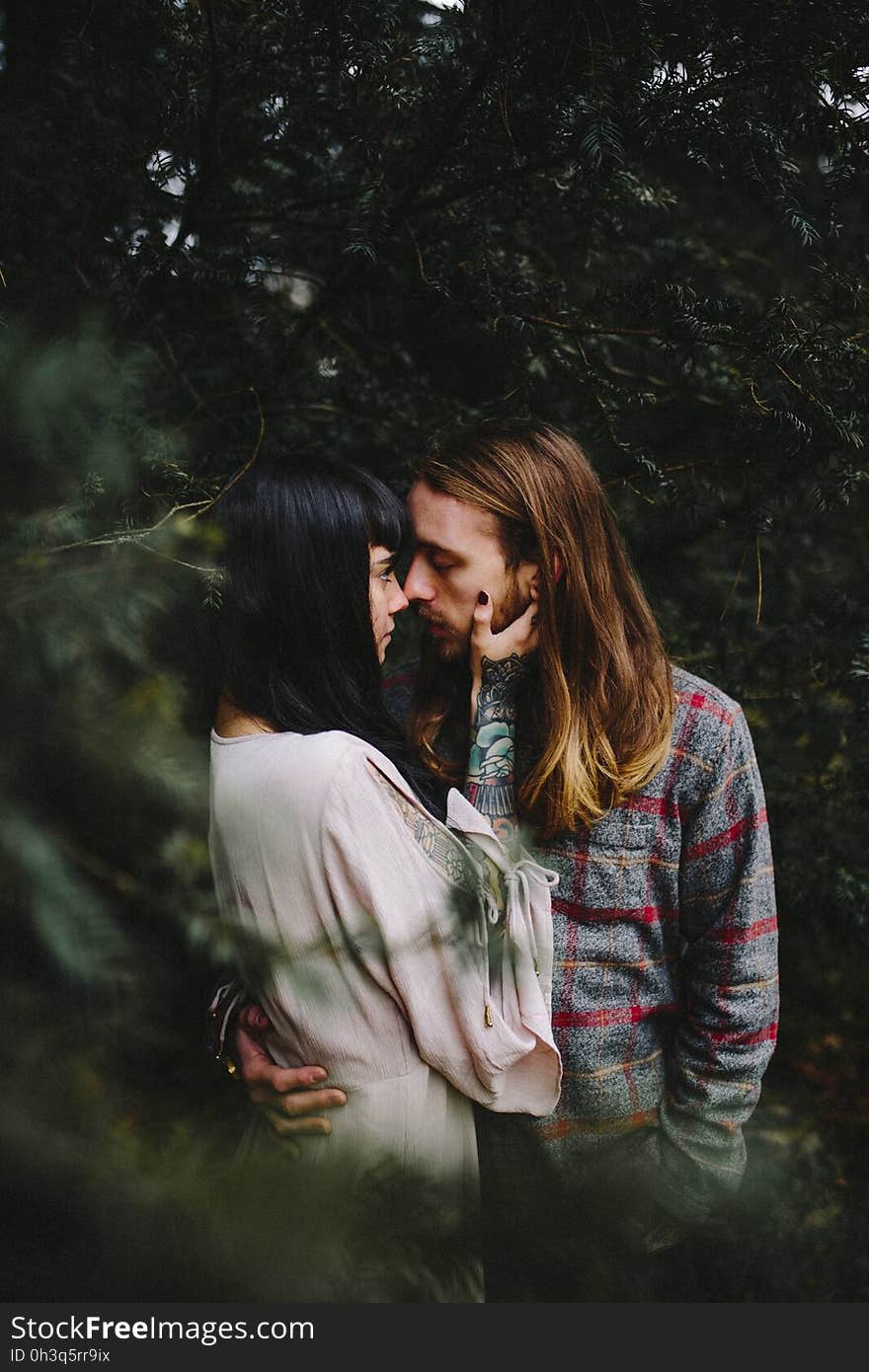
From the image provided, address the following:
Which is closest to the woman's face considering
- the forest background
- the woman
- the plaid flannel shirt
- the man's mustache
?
the woman

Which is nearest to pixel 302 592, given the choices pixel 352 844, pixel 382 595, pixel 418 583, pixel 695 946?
pixel 382 595

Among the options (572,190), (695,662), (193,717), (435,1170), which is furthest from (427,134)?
(435,1170)

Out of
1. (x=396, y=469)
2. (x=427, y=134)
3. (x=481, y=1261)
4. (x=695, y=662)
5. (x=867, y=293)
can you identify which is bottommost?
(x=481, y=1261)

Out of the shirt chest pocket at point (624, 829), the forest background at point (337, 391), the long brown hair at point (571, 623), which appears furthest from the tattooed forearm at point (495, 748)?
the forest background at point (337, 391)

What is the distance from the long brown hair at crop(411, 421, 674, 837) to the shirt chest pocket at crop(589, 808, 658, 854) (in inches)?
1.4

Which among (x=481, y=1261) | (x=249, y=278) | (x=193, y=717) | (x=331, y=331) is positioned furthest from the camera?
(x=331, y=331)

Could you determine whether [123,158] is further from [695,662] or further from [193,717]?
[695,662]

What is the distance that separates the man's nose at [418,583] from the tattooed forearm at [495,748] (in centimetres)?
18

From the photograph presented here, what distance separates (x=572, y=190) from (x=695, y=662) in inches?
39.0

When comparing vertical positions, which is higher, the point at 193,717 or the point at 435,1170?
the point at 193,717

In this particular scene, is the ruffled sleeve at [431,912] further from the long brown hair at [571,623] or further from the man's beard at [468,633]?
the man's beard at [468,633]

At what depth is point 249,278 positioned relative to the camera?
5.43 feet

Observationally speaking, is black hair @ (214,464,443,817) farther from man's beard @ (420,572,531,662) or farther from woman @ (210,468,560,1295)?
man's beard @ (420,572,531,662)

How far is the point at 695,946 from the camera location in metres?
1.64
